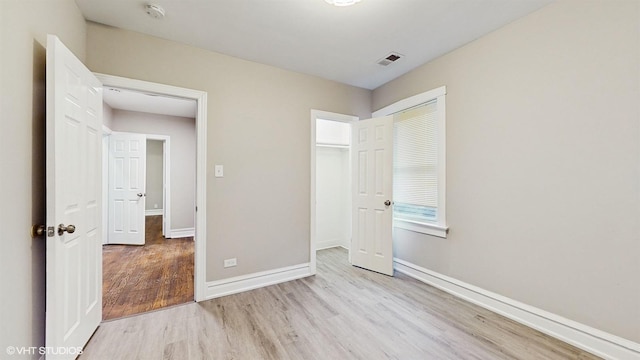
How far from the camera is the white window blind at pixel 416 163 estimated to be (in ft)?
9.70

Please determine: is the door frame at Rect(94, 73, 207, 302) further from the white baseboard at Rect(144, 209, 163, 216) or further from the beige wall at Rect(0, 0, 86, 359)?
the white baseboard at Rect(144, 209, 163, 216)

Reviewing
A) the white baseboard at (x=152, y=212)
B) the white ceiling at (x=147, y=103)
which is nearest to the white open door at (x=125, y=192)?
the white ceiling at (x=147, y=103)

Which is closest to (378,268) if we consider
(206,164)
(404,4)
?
(206,164)

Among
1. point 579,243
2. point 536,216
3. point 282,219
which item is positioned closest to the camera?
point 579,243

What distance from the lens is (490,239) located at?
92.6 inches

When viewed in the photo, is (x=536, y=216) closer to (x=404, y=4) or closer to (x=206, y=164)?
(x=404, y=4)

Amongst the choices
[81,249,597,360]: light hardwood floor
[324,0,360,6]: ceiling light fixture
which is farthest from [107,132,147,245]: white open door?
[324,0,360,6]: ceiling light fixture

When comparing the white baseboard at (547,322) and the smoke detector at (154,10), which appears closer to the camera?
the white baseboard at (547,322)

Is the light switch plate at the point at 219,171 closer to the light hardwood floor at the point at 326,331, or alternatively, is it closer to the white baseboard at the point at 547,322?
the light hardwood floor at the point at 326,331

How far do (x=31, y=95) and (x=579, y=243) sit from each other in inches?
146

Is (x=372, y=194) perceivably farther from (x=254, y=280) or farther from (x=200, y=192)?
(x=200, y=192)

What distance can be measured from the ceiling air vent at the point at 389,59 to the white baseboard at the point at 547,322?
2.46 m

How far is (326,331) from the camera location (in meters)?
2.01

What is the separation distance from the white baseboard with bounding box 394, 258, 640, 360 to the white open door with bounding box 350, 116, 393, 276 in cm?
68
